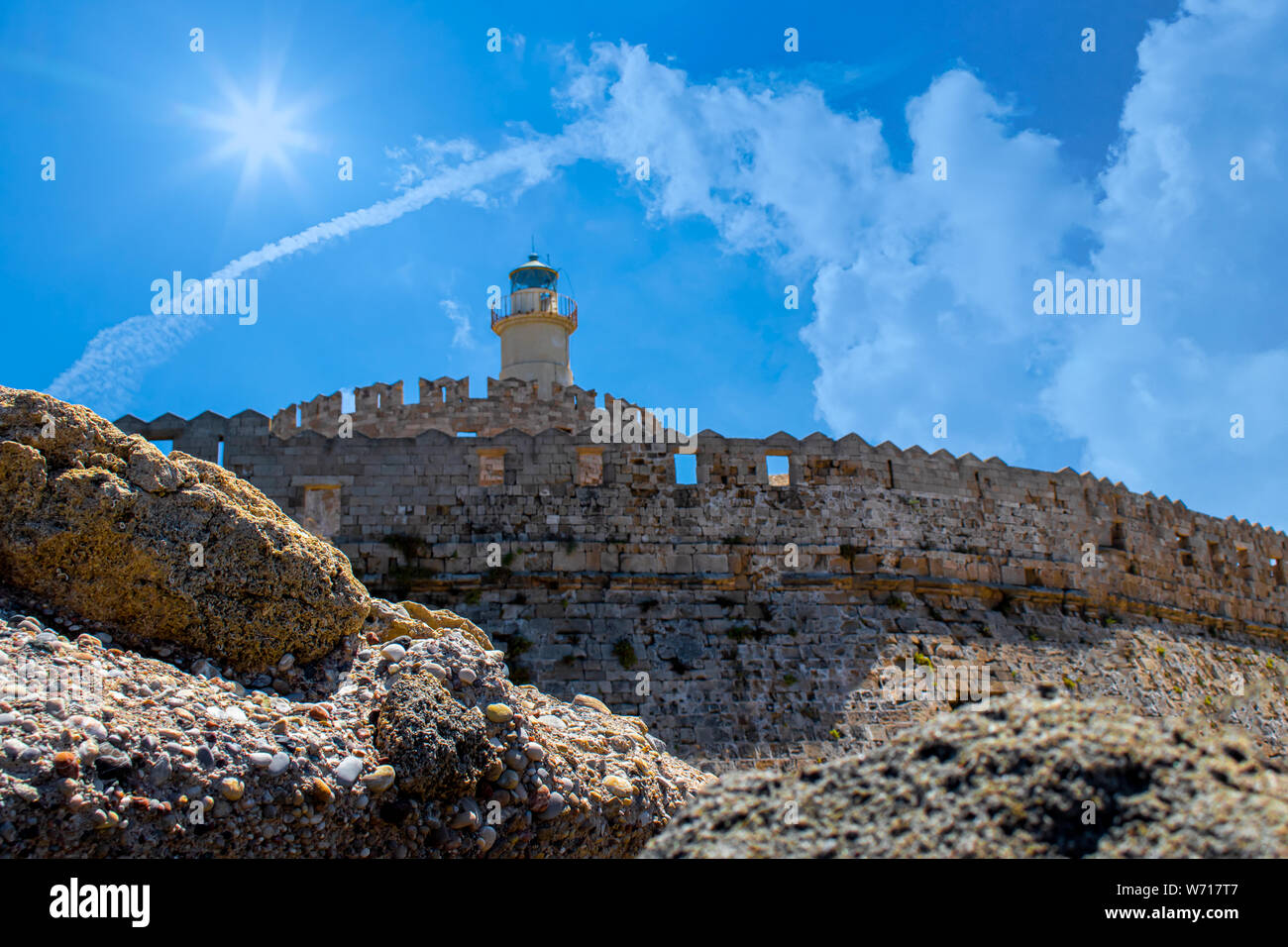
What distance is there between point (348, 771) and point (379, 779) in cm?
20

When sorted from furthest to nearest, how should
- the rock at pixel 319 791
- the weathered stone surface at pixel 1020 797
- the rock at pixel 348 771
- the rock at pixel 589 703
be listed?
1. the rock at pixel 589 703
2. the rock at pixel 348 771
3. the rock at pixel 319 791
4. the weathered stone surface at pixel 1020 797

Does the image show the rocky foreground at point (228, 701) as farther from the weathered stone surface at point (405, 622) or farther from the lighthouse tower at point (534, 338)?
the lighthouse tower at point (534, 338)

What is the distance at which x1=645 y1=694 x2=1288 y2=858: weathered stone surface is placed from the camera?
264 centimetres

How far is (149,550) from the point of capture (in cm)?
659

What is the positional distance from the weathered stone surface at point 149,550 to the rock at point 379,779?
1.27 metres

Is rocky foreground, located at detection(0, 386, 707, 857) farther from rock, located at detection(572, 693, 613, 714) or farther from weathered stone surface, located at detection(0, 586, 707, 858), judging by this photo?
rock, located at detection(572, 693, 613, 714)

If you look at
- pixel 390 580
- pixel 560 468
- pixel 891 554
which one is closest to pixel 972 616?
pixel 891 554

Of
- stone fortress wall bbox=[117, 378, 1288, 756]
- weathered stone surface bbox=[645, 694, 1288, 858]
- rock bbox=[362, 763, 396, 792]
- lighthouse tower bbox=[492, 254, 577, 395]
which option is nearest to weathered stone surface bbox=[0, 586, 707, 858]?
rock bbox=[362, 763, 396, 792]

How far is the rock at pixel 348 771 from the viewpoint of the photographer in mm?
5684

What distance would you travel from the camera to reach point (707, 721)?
37.2 ft

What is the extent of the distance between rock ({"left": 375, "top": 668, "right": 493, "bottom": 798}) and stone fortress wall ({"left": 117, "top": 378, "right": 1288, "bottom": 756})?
509 centimetres

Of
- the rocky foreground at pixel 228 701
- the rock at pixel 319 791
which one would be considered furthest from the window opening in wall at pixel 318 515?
the rock at pixel 319 791
